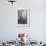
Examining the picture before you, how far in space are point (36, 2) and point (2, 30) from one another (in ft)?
4.50

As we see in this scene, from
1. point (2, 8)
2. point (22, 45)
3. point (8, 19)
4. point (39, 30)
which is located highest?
point (2, 8)

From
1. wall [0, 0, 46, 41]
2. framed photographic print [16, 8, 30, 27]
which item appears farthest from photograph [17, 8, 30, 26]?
wall [0, 0, 46, 41]

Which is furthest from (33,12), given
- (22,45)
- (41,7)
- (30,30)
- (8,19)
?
(22,45)

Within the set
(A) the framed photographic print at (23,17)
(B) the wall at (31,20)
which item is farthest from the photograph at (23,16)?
(B) the wall at (31,20)

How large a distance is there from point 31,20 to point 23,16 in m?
0.28

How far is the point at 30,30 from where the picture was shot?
395cm

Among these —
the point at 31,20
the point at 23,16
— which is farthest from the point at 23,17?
the point at 31,20

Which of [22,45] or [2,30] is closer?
[22,45]

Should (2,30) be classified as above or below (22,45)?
above

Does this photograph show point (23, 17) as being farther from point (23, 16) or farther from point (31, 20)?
point (31, 20)

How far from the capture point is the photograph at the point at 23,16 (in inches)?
156

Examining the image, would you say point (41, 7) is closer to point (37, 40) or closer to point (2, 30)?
point (37, 40)

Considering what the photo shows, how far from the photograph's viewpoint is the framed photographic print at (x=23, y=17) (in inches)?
156

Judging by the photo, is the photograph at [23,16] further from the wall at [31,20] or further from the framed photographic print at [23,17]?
the wall at [31,20]
